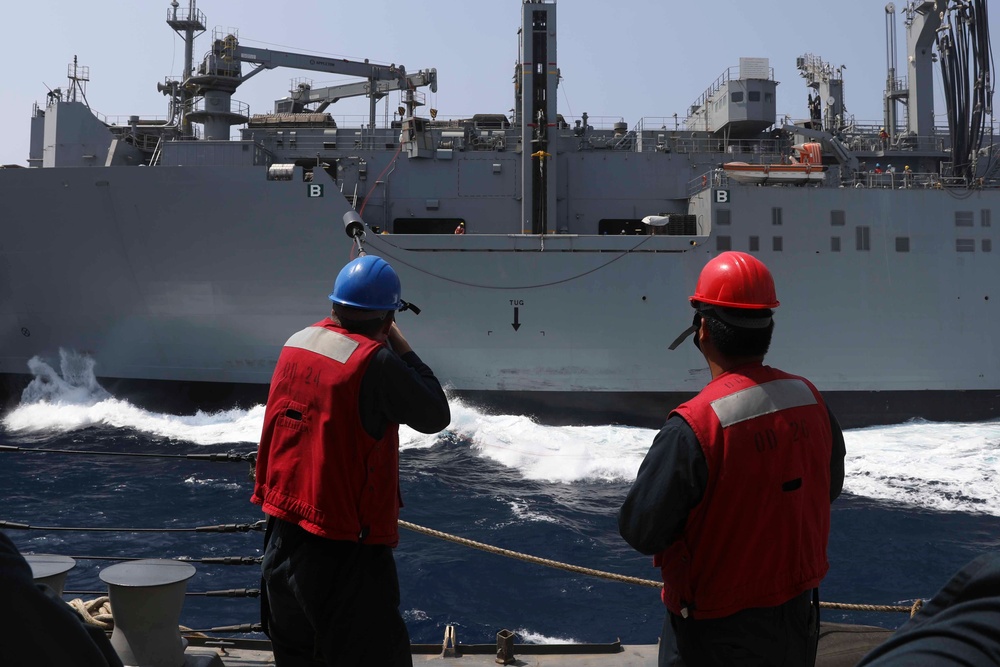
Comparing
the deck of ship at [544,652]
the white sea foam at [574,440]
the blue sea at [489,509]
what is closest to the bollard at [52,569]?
the deck of ship at [544,652]

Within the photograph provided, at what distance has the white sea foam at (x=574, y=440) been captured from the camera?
11.2m

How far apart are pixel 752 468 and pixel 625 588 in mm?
5329

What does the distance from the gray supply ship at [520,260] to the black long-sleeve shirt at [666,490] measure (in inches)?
476

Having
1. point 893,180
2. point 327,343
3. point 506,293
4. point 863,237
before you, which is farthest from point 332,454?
point 893,180

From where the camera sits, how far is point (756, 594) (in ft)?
6.22

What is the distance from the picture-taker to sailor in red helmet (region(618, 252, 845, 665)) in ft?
6.17

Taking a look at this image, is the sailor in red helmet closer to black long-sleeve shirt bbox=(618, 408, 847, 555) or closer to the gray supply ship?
black long-sleeve shirt bbox=(618, 408, 847, 555)

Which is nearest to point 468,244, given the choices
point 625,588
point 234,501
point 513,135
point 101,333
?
point 513,135

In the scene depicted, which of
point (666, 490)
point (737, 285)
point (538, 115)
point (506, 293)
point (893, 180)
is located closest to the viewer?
point (666, 490)

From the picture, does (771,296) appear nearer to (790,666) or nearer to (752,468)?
(752,468)

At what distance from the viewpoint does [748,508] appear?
1.89 m

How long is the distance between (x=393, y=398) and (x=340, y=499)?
0.33 meters

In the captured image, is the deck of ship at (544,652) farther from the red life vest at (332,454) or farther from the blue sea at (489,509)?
the blue sea at (489,509)

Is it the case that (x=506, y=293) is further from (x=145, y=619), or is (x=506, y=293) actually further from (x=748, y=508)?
(x=748, y=508)
